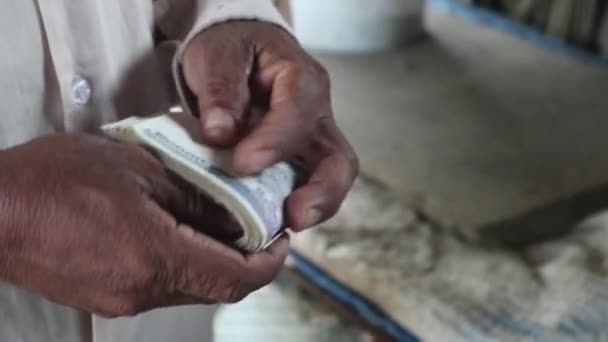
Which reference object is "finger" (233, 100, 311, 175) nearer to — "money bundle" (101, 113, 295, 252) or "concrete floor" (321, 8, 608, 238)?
"money bundle" (101, 113, 295, 252)

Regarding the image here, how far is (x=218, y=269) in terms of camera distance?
0.50 metres

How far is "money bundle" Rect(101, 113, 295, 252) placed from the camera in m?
0.51

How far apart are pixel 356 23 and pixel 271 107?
1.30 m

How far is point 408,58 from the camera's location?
187cm

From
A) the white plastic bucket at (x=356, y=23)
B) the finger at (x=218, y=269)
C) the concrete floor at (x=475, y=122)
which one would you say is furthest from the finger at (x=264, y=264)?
the white plastic bucket at (x=356, y=23)

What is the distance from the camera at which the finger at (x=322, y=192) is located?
558 mm

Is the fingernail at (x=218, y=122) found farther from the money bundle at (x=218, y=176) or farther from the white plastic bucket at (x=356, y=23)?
the white plastic bucket at (x=356, y=23)

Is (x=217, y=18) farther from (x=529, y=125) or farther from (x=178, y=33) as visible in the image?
(x=529, y=125)

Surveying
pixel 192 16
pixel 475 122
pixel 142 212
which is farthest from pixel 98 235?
pixel 475 122

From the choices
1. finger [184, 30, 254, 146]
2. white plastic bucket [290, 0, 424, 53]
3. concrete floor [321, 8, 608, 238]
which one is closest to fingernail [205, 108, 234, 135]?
finger [184, 30, 254, 146]

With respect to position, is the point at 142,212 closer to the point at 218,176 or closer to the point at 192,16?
the point at 218,176

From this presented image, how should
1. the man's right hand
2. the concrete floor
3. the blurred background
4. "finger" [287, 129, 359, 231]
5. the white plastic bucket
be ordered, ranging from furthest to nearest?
the white plastic bucket < the concrete floor < the blurred background < "finger" [287, 129, 359, 231] < the man's right hand

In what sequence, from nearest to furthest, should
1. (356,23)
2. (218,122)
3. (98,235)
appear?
(98,235) < (218,122) < (356,23)

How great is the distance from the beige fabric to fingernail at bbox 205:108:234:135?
99 millimetres
